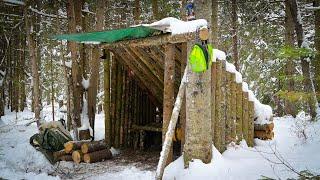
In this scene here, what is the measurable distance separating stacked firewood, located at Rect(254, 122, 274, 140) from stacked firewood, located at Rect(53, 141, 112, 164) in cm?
412

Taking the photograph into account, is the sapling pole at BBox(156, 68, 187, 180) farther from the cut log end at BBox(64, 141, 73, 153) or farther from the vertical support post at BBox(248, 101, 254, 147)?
the vertical support post at BBox(248, 101, 254, 147)

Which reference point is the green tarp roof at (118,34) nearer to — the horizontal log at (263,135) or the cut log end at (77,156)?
the cut log end at (77,156)

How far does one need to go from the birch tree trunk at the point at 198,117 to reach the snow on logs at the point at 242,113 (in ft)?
2.57

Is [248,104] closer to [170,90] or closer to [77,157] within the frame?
[170,90]

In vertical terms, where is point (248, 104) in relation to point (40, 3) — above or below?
below

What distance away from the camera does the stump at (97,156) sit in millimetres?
8570

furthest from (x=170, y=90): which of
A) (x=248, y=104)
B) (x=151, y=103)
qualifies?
(x=151, y=103)

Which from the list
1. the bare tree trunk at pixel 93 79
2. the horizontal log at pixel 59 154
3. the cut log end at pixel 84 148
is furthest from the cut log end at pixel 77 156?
the bare tree trunk at pixel 93 79

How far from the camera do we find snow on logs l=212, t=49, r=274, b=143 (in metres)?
7.98

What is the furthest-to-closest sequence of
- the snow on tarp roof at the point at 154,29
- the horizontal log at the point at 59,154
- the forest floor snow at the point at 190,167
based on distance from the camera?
the horizontal log at the point at 59,154
the snow on tarp roof at the point at 154,29
the forest floor snow at the point at 190,167

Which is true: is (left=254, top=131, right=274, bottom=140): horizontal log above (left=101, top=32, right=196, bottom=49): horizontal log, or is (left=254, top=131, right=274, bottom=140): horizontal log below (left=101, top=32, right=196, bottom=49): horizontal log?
below

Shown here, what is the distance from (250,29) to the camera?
54.7ft

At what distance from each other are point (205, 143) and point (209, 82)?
1.13 metres

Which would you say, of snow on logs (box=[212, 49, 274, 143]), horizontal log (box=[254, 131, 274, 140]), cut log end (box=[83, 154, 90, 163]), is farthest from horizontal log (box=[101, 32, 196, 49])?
horizontal log (box=[254, 131, 274, 140])
